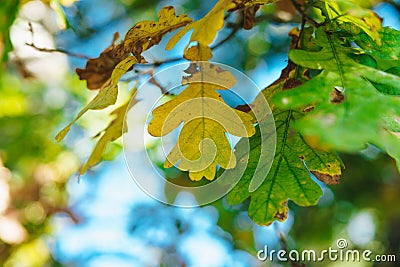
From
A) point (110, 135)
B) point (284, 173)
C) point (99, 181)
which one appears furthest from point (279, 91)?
point (99, 181)

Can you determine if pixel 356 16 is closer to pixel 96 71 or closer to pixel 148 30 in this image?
pixel 148 30

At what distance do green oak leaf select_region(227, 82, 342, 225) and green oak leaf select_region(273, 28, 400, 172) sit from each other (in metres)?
0.10

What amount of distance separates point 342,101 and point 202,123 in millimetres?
207

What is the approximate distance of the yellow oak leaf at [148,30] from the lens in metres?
0.60

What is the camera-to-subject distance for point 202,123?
0.64 metres

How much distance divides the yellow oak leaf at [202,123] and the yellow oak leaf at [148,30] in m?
0.07

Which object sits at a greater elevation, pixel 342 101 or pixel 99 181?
pixel 342 101

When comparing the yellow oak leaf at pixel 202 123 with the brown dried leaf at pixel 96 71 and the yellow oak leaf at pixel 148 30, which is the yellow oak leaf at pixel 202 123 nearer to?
the yellow oak leaf at pixel 148 30

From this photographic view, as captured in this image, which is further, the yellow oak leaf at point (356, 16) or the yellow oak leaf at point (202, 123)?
the yellow oak leaf at point (202, 123)

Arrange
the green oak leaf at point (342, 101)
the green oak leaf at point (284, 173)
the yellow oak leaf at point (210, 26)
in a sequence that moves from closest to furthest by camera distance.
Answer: the green oak leaf at point (342, 101)
the yellow oak leaf at point (210, 26)
the green oak leaf at point (284, 173)

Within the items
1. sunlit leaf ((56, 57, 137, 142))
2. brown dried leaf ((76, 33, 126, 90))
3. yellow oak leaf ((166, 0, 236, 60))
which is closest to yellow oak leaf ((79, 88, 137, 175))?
brown dried leaf ((76, 33, 126, 90))

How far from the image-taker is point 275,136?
0.64 m

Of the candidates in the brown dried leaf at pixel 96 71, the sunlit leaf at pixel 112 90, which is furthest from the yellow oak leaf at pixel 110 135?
the sunlit leaf at pixel 112 90

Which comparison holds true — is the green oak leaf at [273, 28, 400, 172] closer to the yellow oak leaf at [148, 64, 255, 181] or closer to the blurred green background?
the yellow oak leaf at [148, 64, 255, 181]
